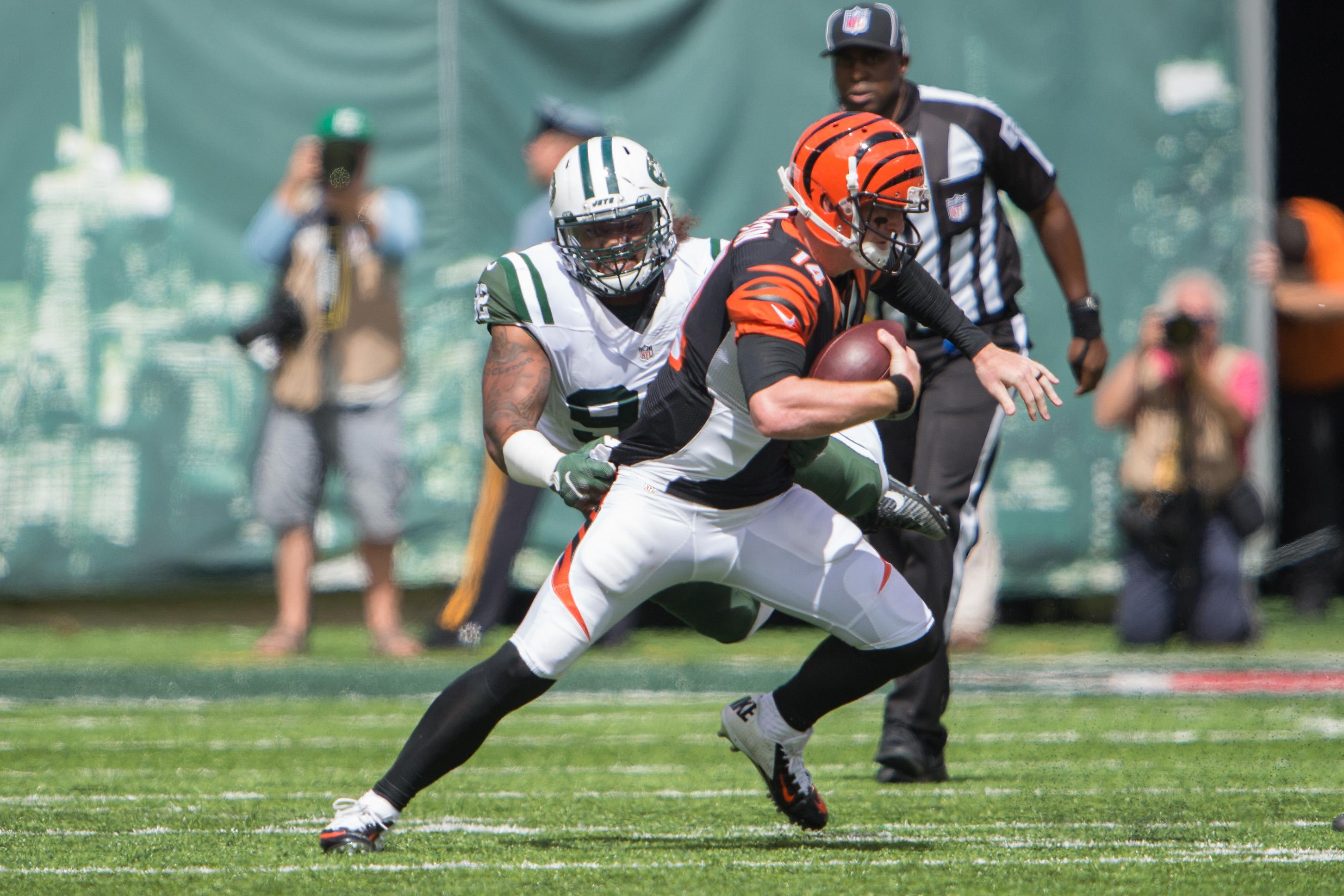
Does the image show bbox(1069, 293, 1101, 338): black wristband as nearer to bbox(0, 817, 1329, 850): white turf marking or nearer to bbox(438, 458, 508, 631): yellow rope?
bbox(0, 817, 1329, 850): white turf marking

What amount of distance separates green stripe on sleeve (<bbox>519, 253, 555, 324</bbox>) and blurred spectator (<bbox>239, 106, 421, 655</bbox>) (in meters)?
4.14

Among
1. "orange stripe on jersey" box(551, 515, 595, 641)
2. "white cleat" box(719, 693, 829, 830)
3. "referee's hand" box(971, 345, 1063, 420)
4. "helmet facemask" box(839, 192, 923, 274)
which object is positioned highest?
"helmet facemask" box(839, 192, 923, 274)

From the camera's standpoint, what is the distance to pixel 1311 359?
10.3 m

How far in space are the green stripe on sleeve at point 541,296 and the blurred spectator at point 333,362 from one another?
4.14m

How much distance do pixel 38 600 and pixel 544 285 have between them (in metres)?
6.51

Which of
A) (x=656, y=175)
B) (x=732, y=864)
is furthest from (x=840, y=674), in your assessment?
(x=656, y=175)

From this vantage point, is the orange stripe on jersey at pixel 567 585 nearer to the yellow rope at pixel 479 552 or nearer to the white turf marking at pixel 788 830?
the white turf marking at pixel 788 830

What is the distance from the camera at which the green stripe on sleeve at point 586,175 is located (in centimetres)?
427

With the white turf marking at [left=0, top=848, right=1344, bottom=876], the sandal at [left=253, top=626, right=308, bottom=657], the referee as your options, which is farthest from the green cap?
the white turf marking at [left=0, top=848, right=1344, bottom=876]

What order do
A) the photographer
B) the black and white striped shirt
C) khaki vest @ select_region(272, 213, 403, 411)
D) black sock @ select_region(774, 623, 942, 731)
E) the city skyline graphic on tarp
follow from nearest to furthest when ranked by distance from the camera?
1. black sock @ select_region(774, 623, 942, 731)
2. the black and white striped shirt
3. khaki vest @ select_region(272, 213, 403, 411)
4. the photographer
5. the city skyline graphic on tarp

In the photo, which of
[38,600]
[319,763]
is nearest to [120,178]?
[38,600]

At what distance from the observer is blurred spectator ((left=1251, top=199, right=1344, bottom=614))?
9.84m

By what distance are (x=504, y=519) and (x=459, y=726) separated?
4.44 meters

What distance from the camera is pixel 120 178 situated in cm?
990
